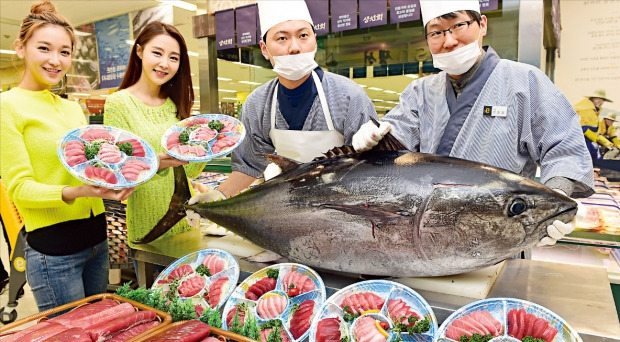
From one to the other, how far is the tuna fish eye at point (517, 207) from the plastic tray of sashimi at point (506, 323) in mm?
292

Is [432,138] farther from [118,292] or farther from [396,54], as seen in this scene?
[396,54]

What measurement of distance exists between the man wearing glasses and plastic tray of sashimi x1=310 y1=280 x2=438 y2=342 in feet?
1.85

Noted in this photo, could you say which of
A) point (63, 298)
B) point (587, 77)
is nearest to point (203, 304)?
point (63, 298)

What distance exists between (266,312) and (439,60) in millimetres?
1330

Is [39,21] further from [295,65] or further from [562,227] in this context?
[562,227]

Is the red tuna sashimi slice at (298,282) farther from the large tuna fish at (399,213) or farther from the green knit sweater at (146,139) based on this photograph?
the green knit sweater at (146,139)

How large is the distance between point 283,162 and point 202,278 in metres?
0.64

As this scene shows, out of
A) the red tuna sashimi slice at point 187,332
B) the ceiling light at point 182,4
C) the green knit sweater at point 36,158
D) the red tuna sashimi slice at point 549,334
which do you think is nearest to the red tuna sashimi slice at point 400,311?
the red tuna sashimi slice at point 549,334

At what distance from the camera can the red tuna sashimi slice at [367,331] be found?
4.57 ft

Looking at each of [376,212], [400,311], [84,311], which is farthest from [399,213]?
[84,311]

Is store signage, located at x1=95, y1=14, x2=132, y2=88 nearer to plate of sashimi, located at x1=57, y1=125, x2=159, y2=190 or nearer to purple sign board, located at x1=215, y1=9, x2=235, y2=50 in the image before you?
purple sign board, located at x1=215, y1=9, x2=235, y2=50

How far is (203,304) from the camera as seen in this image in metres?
1.82

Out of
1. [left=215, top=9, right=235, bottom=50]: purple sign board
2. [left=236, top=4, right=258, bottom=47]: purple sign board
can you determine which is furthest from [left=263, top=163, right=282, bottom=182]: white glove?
[left=215, top=9, right=235, bottom=50]: purple sign board

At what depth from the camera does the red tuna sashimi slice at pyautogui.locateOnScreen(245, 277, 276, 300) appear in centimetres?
174
